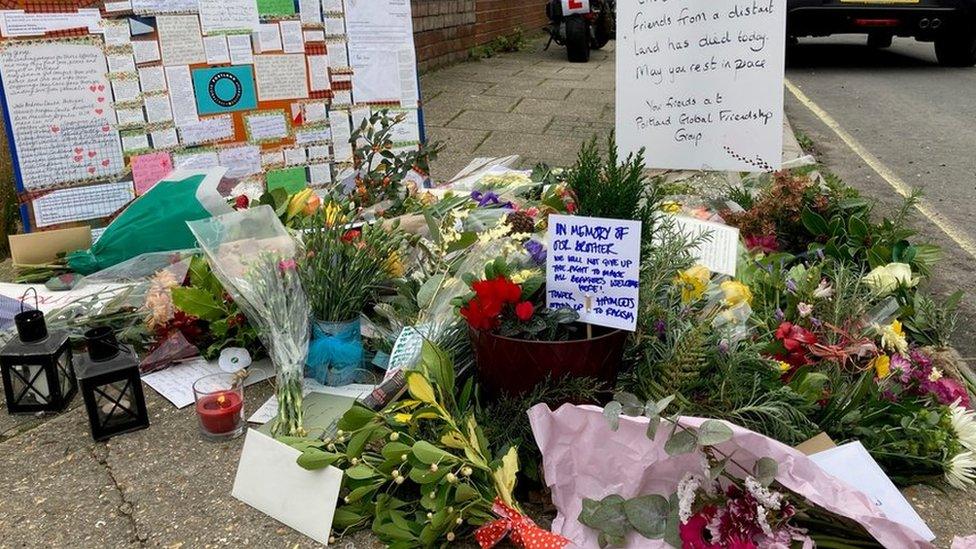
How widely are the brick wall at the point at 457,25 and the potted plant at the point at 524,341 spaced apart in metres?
6.15

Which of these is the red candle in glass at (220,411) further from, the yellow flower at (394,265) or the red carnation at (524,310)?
the red carnation at (524,310)

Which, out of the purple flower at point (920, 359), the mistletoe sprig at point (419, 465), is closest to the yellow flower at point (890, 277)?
the purple flower at point (920, 359)

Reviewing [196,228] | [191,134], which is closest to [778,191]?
[196,228]

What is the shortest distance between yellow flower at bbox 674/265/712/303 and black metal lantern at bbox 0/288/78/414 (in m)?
1.73

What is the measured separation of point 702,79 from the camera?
3.07 meters

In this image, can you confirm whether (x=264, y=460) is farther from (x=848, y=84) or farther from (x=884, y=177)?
(x=848, y=84)

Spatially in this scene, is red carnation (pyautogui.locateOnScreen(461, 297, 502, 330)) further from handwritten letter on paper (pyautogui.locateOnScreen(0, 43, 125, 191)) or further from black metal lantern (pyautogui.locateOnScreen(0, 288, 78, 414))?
handwritten letter on paper (pyautogui.locateOnScreen(0, 43, 125, 191))

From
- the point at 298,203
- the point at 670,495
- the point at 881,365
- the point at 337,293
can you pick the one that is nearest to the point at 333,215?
the point at 337,293

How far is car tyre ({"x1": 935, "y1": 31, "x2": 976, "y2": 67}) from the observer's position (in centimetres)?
917

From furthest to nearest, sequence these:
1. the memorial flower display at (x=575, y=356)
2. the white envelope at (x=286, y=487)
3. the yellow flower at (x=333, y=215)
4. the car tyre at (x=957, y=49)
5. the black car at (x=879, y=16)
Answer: the car tyre at (x=957, y=49)
the black car at (x=879, y=16)
the yellow flower at (x=333, y=215)
the white envelope at (x=286, y=487)
the memorial flower display at (x=575, y=356)

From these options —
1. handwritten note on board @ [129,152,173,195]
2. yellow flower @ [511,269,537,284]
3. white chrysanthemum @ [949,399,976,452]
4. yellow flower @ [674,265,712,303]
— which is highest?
handwritten note on board @ [129,152,173,195]

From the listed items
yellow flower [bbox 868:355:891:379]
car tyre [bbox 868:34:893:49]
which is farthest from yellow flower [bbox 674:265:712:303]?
car tyre [bbox 868:34:893:49]

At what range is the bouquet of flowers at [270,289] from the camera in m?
2.17

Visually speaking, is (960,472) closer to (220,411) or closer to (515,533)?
(515,533)
